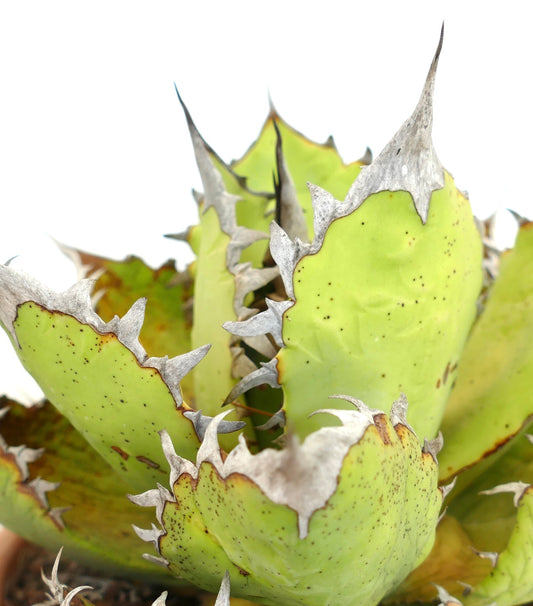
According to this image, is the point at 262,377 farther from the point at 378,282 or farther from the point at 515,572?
the point at 515,572

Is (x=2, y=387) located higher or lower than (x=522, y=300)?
lower

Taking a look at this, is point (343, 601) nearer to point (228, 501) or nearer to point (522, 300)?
point (228, 501)

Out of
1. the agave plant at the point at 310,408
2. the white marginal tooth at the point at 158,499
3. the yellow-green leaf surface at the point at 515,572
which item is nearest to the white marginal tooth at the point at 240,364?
the agave plant at the point at 310,408

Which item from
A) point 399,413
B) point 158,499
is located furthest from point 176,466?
point 399,413

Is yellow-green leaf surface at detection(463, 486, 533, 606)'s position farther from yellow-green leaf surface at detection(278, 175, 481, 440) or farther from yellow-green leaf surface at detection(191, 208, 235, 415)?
yellow-green leaf surface at detection(191, 208, 235, 415)

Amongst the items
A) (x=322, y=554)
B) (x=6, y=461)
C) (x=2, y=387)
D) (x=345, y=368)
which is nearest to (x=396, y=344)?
(x=345, y=368)

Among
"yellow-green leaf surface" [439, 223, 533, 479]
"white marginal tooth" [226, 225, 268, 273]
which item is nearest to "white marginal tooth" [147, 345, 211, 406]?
"white marginal tooth" [226, 225, 268, 273]

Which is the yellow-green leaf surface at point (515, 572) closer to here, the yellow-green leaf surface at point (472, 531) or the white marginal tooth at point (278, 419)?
the yellow-green leaf surface at point (472, 531)
